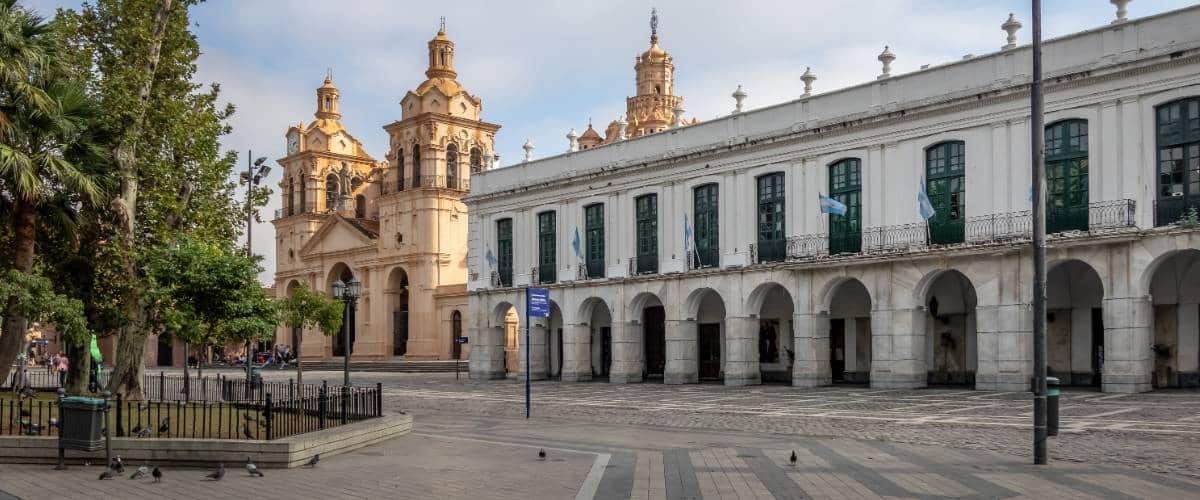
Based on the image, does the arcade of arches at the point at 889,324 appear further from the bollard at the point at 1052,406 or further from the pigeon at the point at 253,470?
the pigeon at the point at 253,470

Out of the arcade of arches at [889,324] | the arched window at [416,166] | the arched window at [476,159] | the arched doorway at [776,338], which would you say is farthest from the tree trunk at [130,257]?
the arched window at [476,159]

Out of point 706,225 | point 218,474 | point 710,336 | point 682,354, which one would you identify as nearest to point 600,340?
point 710,336

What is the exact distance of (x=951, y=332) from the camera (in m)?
34.6

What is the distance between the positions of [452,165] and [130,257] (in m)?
49.6

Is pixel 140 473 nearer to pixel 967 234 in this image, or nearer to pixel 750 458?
pixel 750 458

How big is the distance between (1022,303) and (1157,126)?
5.35 metres

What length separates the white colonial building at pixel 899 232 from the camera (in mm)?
27141

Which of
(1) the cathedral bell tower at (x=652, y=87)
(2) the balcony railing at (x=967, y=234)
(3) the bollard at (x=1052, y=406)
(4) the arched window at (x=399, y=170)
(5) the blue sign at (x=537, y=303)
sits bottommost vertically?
(3) the bollard at (x=1052, y=406)

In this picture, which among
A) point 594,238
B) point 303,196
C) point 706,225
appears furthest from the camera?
point 303,196

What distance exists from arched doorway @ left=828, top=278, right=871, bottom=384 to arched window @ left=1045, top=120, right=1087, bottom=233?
27.1ft

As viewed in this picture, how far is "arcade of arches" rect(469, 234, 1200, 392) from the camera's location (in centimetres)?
2742

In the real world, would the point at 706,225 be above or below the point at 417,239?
below

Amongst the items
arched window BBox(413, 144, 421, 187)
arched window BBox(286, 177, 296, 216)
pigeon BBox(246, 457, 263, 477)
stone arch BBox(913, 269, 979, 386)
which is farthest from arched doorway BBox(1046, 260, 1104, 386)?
arched window BBox(286, 177, 296, 216)

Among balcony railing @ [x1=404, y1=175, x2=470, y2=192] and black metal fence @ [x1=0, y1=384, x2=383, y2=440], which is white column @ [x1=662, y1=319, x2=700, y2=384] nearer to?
black metal fence @ [x1=0, y1=384, x2=383, y2=440]
